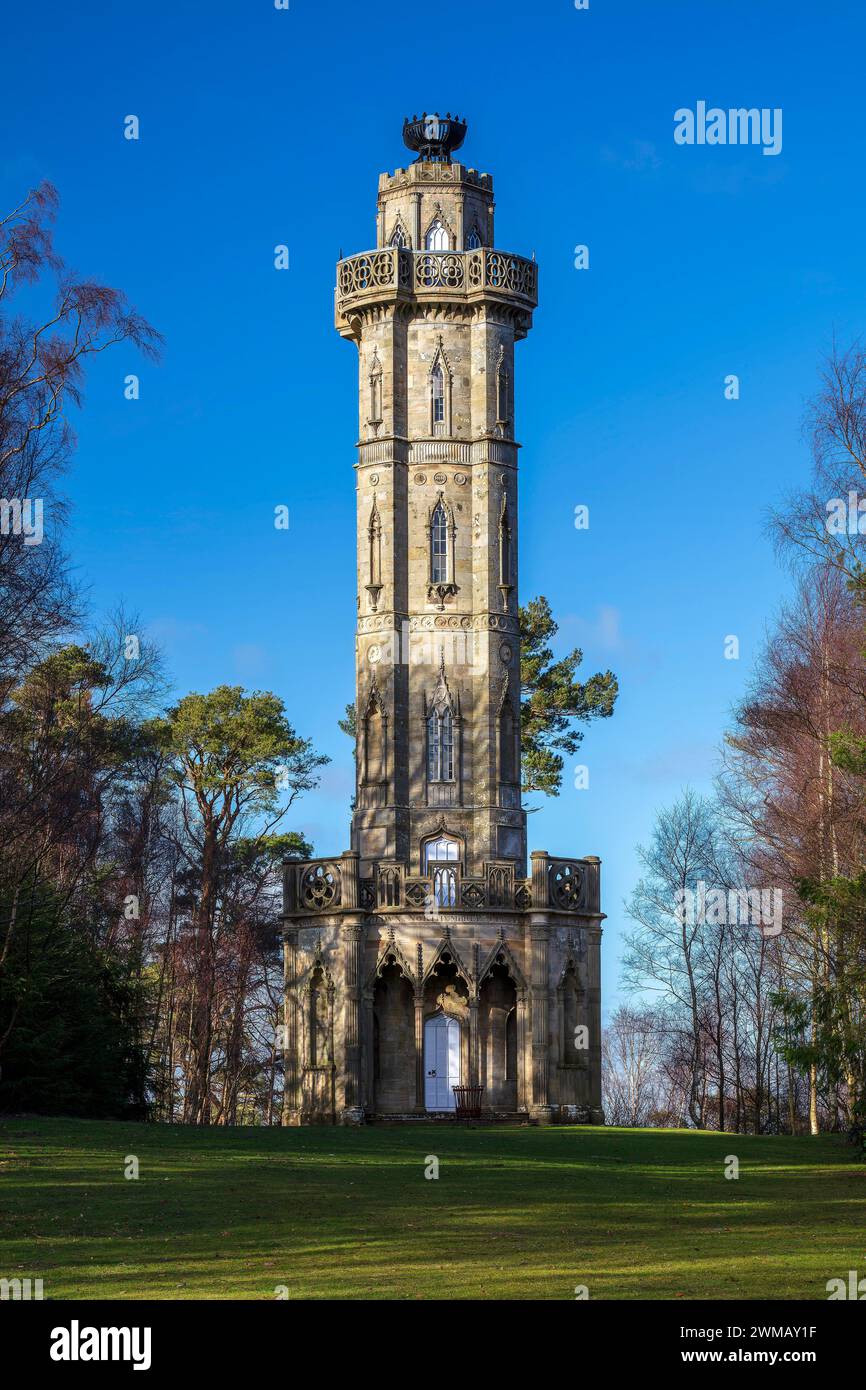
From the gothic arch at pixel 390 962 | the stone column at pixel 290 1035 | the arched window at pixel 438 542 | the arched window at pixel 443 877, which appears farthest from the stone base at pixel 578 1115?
the arched window at pixel 438 542

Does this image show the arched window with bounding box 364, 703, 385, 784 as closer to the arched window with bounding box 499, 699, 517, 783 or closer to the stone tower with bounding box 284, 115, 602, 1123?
the stone tower with bounding box 284, 115, 602, 1123

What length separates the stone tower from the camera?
183ft

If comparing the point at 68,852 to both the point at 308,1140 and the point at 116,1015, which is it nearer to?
the point at 116,1015

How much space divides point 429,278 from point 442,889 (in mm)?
17924

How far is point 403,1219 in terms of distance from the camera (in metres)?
24.8

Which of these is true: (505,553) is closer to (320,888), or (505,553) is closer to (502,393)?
(502,393)

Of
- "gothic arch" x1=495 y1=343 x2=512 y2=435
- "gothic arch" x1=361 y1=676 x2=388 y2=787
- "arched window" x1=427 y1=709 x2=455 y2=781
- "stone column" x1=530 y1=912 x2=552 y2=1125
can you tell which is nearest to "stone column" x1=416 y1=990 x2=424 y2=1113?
"stone column" x1=530 y1=912 x2=552 y2=1125

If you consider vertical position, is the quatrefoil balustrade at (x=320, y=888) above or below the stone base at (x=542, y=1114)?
above

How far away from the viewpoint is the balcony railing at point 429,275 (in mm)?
60031

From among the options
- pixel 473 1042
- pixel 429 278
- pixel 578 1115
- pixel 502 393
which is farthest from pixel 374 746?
pixel 429 278

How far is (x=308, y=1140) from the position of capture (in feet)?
133

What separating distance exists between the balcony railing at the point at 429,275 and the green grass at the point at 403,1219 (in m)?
28.5

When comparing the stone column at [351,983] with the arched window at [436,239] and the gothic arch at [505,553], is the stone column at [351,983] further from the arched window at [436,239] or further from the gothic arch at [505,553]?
the arched window at [436,239]
